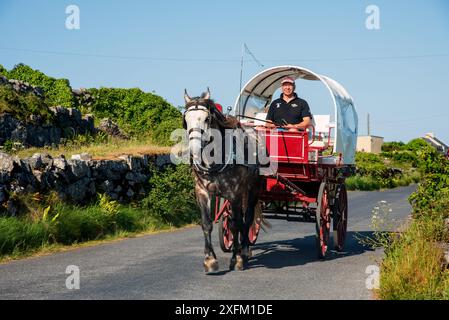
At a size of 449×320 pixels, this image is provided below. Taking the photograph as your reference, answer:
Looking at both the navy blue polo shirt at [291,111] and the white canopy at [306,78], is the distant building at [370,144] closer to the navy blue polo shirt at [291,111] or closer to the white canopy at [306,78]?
the white canopy at [306,78]

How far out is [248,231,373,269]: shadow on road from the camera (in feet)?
31.2

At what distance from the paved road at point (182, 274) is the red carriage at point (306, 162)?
688 millimetres

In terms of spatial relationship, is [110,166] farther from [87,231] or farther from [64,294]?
[64,294]

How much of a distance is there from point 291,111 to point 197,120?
119 inches

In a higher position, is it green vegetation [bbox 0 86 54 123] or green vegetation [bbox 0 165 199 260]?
green vegetation [bbox 0 86 54 123]

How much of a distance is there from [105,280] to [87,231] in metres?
4.19

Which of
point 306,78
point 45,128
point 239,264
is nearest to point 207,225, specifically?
point 239,264

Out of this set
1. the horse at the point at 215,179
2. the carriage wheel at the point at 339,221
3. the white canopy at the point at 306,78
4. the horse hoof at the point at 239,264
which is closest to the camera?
the horse at the point at 215,179

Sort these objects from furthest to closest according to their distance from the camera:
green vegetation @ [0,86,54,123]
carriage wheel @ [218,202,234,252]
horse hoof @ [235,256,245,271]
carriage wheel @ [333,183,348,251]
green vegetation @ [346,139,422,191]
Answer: green vegetation @ [346,139,422,191] < green vegetation @ [0,86,54,123] < carriage wheel @ [333,183,348,251] < carriage wheel @ [218,202,234,252] < horse hoof @ [235,256,245,271]

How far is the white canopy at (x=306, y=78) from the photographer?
10430 mm

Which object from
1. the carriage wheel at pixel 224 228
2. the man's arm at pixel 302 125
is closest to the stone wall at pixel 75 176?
the carriage wheel at pixel 224 228

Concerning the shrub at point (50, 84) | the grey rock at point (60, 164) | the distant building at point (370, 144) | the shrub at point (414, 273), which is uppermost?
the shrub at point (50, 84)

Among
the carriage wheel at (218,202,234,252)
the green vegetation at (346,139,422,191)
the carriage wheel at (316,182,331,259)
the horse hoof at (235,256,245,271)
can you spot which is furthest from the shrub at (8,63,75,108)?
the green vegetation at (346,139,422,191)

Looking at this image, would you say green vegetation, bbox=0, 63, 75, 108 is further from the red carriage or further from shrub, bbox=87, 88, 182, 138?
the red carriage
